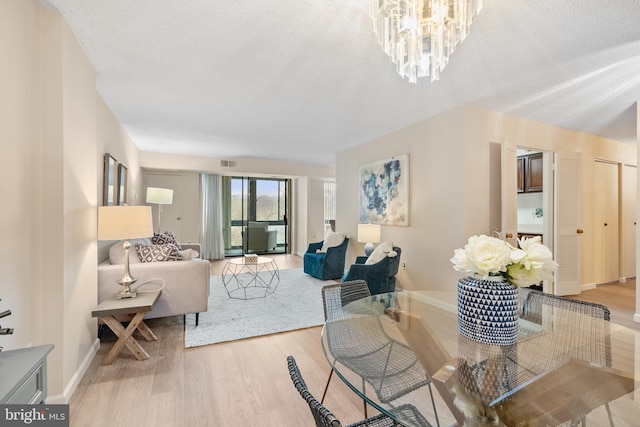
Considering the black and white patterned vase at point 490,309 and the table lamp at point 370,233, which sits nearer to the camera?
the black and white patterned vase at point 490,309

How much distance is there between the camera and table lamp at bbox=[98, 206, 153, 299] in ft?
7.46

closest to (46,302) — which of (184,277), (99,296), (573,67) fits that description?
(99,296)

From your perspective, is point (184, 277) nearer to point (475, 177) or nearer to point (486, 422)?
point (486, 422)

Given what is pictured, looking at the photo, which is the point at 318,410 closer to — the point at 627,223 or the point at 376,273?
the point at 376,273

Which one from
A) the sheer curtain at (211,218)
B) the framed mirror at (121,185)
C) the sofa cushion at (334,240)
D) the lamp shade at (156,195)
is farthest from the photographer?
the sheer curtain at (211,218)

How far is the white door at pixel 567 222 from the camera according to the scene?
3928mm

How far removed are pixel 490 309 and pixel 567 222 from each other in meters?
3.98

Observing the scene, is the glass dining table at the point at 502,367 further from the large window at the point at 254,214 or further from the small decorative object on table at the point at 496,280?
the large window at the point at 254,214

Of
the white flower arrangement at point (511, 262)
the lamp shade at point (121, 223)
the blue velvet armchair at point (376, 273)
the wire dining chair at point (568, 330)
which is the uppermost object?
the lamp shade at point (121, 223)

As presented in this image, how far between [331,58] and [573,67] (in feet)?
6.68

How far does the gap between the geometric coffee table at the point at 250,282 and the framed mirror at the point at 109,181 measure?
158 cm

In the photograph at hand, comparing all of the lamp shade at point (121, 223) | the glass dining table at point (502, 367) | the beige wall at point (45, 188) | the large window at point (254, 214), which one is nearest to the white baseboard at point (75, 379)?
the beige wall at point (45, 188)

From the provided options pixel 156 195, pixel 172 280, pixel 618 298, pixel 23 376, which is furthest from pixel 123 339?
pixel 618 298

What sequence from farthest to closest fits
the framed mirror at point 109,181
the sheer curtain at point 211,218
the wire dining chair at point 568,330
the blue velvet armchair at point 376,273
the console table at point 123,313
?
the sheer curtain at point 211,218 < the blue velvet armchair at point 376,273 < the framed mirror at point 109,181 < the console table at point 123,313 < the wire dining chair at point 568,330
